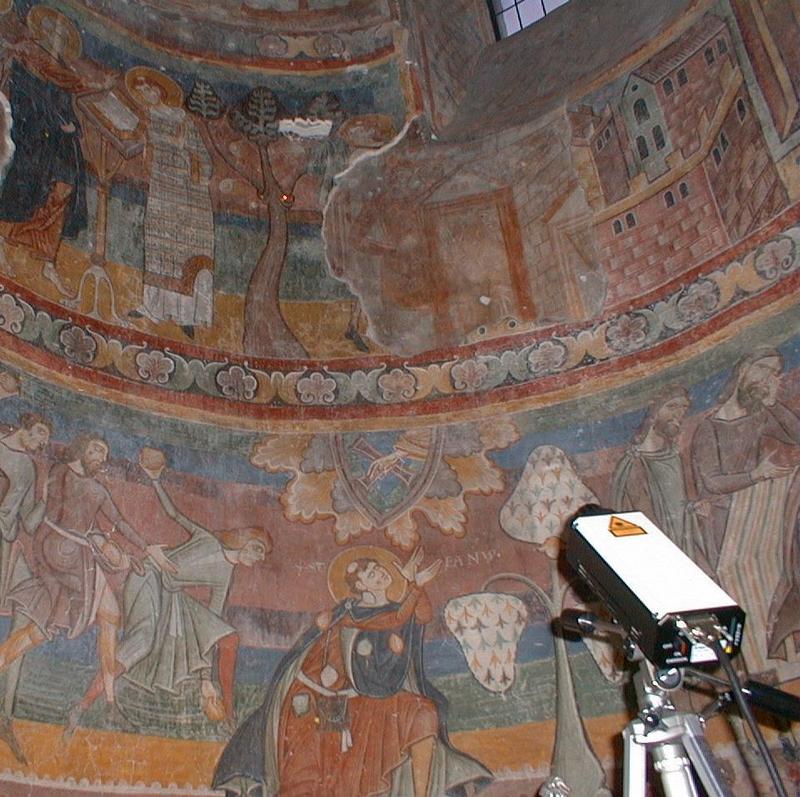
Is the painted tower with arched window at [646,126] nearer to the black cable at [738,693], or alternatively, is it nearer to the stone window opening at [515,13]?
the stone window opening at [515,13]

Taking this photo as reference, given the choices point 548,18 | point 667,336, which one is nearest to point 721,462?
point 667,336

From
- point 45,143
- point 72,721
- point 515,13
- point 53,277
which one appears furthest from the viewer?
point 515,13

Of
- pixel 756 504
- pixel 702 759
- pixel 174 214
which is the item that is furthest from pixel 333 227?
pixel 702 759

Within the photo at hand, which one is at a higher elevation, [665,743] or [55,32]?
[55,32]

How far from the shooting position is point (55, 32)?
8.86m

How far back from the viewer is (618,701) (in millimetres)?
7441

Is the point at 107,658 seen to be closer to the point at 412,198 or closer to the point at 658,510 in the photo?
the point at 658,510

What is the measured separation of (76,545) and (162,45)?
15.4 ft

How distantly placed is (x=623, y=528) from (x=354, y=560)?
4.88m

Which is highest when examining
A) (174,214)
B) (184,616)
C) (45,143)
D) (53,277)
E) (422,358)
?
(45,143)

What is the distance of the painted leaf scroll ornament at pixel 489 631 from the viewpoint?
7773 mm

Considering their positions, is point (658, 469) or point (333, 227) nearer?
point (658, 469)

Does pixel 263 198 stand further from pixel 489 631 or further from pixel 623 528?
pixel 623 528

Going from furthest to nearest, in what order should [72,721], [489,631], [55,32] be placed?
[55,32] → [489,631] → [72,721]
